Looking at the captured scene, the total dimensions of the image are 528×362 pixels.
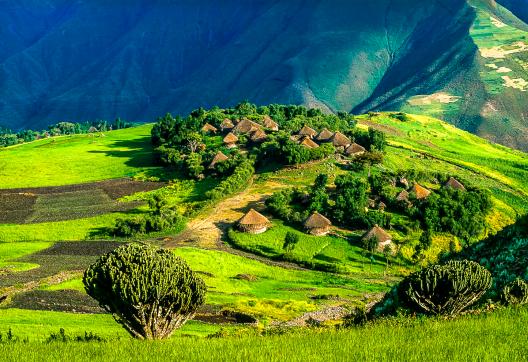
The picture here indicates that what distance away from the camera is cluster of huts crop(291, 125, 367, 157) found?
129 metres

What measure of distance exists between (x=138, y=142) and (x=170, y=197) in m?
62.2

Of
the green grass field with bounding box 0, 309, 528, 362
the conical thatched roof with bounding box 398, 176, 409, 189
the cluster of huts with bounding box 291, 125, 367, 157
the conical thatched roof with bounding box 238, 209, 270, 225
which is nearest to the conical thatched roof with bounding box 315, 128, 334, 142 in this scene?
the cluster of huts with bounding box 291, 125, 367, 157

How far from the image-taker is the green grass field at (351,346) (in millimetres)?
16672

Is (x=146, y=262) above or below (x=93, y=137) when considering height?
above

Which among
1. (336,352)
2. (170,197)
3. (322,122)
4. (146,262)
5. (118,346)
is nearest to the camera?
(336,352)

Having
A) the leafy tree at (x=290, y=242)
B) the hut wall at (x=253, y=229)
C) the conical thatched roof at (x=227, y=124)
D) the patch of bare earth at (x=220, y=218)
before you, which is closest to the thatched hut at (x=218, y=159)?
the patch of bare earth at (x=220, y=218)

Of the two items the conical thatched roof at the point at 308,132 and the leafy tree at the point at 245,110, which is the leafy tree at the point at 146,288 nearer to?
the conical thatched roof at the point at 308,132

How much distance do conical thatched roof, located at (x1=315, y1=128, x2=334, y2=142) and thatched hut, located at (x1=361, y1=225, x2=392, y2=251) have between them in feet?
166

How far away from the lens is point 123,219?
9569 cm

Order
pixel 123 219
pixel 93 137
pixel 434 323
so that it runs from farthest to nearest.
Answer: pixel 93 137 → pixel 123 219 → pixel 434 323

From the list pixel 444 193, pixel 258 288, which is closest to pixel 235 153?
pixel 444 193

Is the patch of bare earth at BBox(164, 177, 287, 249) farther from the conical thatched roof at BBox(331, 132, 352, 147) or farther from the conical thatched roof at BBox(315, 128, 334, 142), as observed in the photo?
the conical thatched roof at BBox(315, 128, 334, 142)

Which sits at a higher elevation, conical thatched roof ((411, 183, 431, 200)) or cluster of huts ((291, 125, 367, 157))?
cluster of huts ((291, 125, 367, 157))

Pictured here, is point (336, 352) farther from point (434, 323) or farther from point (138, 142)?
point (138, 142)
